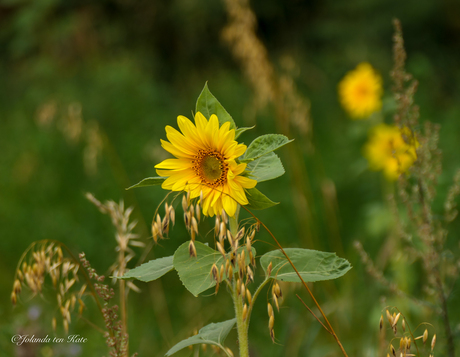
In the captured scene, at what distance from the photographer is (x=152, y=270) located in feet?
2.82

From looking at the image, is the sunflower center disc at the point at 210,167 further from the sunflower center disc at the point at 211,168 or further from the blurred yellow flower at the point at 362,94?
the blurred yellow flower at the point at 362,94

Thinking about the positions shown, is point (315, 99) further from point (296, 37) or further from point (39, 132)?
point (39, 132)

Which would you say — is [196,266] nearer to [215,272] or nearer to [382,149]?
[215,272]

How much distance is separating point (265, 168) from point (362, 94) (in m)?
1.91

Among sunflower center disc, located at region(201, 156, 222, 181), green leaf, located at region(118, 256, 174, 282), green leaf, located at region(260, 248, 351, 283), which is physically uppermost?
sunflower center disc, located at region(201, 156, 222, 181)

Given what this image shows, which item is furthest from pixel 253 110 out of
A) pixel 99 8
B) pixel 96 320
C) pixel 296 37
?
pixel 99 8

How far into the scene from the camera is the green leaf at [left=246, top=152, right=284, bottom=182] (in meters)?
0.83

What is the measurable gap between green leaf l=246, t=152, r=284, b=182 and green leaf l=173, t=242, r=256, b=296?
5.7 inches

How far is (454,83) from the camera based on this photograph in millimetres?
5785

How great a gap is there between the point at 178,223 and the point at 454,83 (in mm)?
4526

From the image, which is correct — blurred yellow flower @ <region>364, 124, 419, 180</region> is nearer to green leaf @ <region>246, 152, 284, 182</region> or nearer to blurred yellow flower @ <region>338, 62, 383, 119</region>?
blurred yellow flower @ <region>338, 62, 383, 119</region>

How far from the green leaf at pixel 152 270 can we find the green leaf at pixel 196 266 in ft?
0.15

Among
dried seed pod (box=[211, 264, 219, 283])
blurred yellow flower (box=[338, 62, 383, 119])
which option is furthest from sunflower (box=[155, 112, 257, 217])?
blurred yellow flower (box=[338, 62, 383, 119])

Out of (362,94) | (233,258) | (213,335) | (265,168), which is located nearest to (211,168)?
(265,168)
